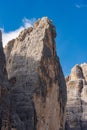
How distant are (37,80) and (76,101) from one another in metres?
29.5

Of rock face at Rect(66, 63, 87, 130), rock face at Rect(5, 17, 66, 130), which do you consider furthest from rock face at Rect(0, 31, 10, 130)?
rock face at Rect(66, 63, 87, 130)

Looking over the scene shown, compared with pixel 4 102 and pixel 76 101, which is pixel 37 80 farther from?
pixel 76 101

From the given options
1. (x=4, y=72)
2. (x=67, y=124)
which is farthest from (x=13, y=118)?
(x=67, y=124)

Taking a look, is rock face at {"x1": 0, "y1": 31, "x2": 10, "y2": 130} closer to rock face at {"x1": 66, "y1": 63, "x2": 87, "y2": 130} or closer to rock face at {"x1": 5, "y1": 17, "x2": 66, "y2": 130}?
rock face at {"x1": 5, "y1": 17, "x2": 66, "y2": 130}

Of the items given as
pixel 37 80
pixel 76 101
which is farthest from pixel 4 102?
pixel 76 101

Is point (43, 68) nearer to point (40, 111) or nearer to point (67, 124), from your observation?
point (40, 111)

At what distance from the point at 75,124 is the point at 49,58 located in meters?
24.1

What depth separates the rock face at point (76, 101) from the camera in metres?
71.4

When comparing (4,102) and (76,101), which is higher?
(76,101)

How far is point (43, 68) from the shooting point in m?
47.4

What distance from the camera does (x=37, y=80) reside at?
45.8 m

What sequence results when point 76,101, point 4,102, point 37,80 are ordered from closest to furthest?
point 4,102
point 37,80
point 76,101

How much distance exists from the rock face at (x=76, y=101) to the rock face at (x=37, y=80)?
18.4 metres

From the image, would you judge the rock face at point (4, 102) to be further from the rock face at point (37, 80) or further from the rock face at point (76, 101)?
the rock face at point (76, 101)
